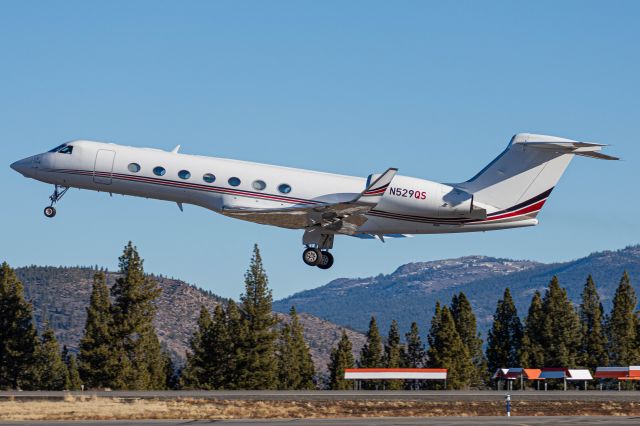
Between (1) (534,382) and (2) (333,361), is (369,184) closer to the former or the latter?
(1) (534,382)

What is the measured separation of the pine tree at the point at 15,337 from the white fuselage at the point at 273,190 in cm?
4809

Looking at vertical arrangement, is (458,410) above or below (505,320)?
below

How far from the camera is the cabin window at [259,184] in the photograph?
4359 cm

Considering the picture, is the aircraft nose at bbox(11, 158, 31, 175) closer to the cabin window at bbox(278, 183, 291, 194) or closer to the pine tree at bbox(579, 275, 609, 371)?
the cabin window at bbox(278, 183, 291, 194)

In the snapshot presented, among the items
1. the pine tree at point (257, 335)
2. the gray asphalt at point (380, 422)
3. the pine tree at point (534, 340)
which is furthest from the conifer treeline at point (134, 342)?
the gray asphalt at point (380, 422)

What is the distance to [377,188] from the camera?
→ 40938 millimetres

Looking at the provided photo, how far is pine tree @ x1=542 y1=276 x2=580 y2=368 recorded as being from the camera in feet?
364

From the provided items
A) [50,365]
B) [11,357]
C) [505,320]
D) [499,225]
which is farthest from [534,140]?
[505,320]

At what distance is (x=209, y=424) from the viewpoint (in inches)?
1298

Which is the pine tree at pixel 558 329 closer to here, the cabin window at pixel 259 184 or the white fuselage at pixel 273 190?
the white fuselage at pixel 273 190

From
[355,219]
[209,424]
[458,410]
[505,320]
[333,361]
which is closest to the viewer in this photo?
[209,424]

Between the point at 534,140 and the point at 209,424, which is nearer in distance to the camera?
the point at 209,424

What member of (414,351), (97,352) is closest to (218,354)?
(97,352)

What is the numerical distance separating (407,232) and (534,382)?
4839 cm
